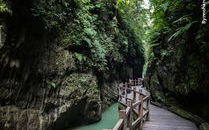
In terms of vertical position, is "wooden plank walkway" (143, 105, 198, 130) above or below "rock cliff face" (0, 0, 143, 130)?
below

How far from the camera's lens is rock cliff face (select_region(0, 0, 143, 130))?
502cm

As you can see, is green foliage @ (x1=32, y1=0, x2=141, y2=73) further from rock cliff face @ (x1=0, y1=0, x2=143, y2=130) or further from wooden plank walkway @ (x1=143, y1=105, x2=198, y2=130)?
wooden plank walkway @ (x1=143, y1=105, x2=198, y2=130)

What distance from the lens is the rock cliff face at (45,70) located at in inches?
197

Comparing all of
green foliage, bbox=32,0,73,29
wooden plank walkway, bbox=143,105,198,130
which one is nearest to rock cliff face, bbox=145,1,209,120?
wooden plank walkway, bbox=143,105,198,130

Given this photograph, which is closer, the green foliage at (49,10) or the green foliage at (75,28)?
the green foliage at (49,10)

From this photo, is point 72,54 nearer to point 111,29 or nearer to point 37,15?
point 37,15

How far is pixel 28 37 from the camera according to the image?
5.55 meters

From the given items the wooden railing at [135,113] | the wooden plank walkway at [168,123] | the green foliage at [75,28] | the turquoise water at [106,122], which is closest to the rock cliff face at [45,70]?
the green foliage at [75,28]

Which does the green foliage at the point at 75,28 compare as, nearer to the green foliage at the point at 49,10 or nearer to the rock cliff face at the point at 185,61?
the green foliage at the point at 49,10

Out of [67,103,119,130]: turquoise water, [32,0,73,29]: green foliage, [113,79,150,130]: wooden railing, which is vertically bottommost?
[67,103,119,130]: turquoise water

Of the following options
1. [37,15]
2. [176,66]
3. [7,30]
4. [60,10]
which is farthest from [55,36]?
[176,66]

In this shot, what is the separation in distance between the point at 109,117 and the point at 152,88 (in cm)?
324

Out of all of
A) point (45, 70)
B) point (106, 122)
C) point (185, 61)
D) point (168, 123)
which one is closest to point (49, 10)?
point (45, 70)

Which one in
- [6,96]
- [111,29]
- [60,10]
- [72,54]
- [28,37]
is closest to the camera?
[6,96]
